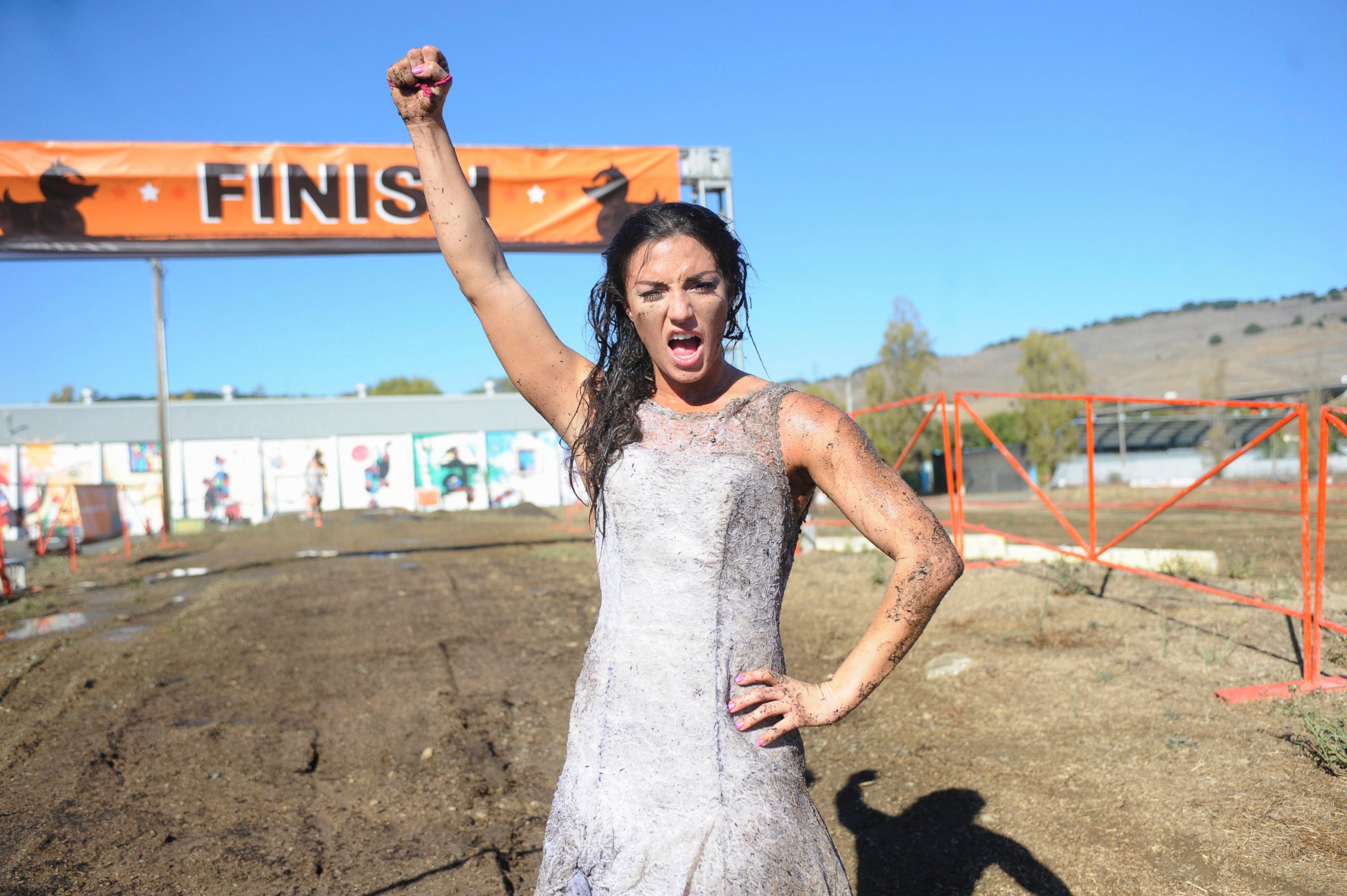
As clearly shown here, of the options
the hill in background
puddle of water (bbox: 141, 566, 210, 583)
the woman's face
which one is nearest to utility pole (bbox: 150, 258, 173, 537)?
puddle of water (bbox: 141, 566, 210, 583)

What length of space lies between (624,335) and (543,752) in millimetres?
3733

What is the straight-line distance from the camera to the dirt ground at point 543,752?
3.49 m

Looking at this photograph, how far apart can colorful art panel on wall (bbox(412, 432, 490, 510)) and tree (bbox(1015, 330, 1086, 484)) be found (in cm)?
2042

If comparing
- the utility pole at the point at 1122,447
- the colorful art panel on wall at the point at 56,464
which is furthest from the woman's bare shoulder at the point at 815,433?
the colorful art panel on wall at the point at 56,464

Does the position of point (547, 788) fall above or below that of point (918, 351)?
below

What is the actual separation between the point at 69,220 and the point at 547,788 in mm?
7783

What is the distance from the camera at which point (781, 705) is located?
4.90 ft

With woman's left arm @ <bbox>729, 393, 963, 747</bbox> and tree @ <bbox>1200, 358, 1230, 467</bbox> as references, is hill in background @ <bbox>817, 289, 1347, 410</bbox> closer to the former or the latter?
tree @ <bbox>1200, 358, 1230, 467</bbox>

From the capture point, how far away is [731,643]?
1505 mm

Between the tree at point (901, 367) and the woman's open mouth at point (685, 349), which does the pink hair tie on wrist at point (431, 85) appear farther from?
the tree at point (901, 367)

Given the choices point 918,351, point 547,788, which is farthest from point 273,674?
point 918,351

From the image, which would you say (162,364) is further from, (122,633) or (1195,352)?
(1195,352)

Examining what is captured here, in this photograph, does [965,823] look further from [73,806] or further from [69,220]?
[69,220]

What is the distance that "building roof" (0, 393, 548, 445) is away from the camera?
31172mm
